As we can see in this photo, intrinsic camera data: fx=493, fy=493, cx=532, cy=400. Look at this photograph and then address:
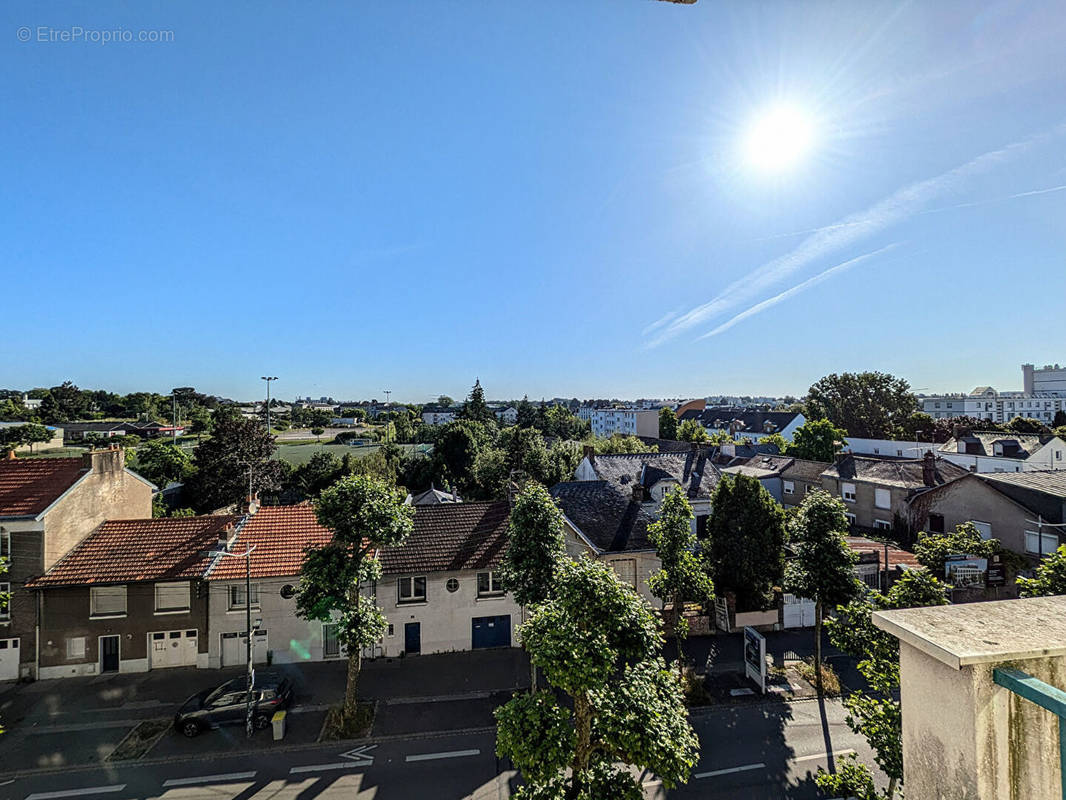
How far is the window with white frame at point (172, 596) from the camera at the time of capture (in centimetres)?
1930

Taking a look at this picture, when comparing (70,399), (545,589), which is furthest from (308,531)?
(70,399)

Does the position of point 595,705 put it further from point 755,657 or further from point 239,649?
point 239,649

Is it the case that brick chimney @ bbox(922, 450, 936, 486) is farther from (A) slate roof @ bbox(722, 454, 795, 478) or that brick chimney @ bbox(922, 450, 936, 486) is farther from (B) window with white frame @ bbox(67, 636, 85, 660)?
(B) window with white frame @ bbox(67, 636, 85, 660)

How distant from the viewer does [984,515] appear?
29391 millimetres

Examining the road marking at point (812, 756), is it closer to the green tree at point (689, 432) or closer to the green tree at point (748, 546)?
the green tree at point (748, 546)

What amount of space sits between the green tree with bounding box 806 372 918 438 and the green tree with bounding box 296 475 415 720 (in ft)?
237

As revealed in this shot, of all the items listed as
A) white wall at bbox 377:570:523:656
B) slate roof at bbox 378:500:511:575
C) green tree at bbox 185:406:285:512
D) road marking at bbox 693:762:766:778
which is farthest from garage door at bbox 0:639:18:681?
road marking at bbox 693:762:766:778

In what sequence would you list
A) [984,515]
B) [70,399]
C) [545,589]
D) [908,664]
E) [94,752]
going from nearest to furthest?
1. [908,664]
2. [94,752]
3. [545,589]
4. [984,515]
5. [70,399]

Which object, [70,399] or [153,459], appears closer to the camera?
[153,459]

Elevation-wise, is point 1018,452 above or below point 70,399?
below

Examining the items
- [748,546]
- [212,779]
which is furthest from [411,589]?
[748,546]

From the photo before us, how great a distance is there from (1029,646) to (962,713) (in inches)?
16.7

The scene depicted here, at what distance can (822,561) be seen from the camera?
18172 millimetres

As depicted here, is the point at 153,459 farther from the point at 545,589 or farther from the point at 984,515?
→ the point at 984,515
